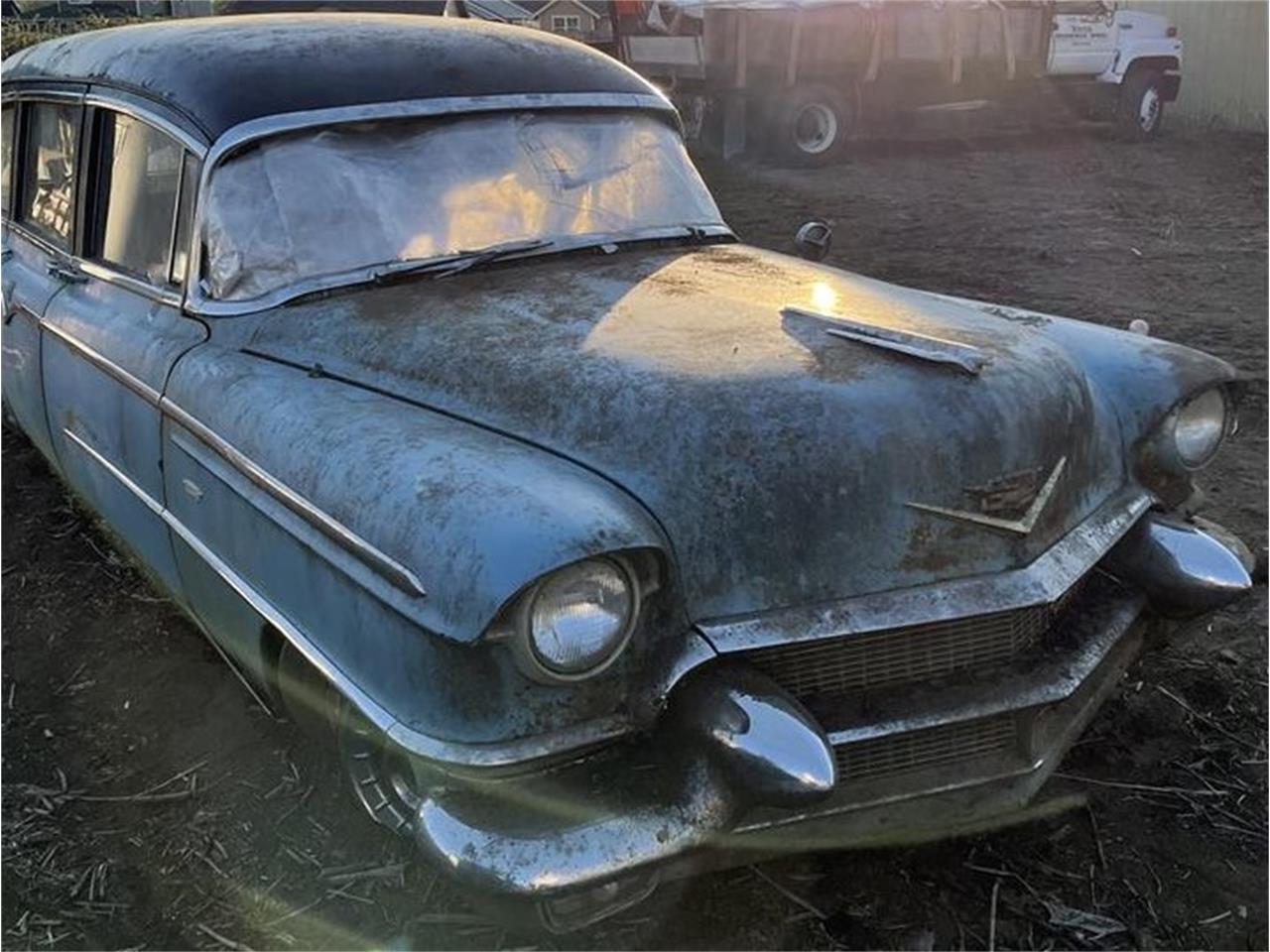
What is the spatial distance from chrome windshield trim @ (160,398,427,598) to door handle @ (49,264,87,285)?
1.06m

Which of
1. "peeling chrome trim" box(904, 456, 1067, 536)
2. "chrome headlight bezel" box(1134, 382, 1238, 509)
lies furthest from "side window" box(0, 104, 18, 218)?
"chrome headlight bezel" box(1134, 382, 1238, 509)

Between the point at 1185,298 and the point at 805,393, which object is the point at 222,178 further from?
the point at 1185,298

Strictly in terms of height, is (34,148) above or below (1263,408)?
above

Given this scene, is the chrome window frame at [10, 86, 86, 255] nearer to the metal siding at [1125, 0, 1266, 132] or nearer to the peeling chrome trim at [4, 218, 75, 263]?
the peeling chrome trim at [4, 218, 75, 263]

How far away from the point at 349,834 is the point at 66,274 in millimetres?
Result: 2180

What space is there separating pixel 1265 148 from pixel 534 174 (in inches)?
592

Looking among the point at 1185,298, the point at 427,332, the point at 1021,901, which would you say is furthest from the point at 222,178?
the point at 1185,298

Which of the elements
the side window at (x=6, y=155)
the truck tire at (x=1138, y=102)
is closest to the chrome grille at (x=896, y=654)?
the side window at (x=6, y=155)

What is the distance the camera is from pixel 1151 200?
11.7 m

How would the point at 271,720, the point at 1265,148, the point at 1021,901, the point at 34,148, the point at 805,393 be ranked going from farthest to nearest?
the point at 1265,148
the point at 34,148
the point at 271,720
the point at 1021,901
the point at 805,393

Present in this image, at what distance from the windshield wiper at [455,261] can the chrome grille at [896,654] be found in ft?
4.88

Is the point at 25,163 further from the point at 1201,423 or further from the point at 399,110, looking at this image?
the point at 1201,423

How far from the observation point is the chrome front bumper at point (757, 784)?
83.0 inches

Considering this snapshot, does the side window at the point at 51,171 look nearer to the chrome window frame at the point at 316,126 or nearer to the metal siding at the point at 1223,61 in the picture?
the chrome window frame at the point at 316,126
